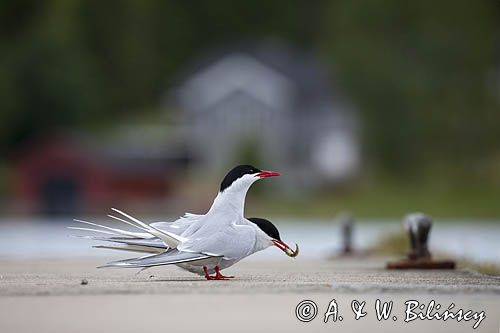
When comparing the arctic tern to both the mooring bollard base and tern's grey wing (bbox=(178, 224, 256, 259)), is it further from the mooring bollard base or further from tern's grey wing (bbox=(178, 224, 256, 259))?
the mooring bollard base

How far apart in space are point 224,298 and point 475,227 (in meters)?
25.2

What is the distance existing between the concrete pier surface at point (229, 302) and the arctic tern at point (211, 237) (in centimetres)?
16

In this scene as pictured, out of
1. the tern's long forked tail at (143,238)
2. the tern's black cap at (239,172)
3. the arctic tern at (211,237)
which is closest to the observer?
the arctic tern at (211,237)

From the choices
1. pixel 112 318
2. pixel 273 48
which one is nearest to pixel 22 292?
pixel 112 318

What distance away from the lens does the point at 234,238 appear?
277 inches

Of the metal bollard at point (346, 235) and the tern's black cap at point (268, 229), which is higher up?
the metal bollard at point (346, 235)

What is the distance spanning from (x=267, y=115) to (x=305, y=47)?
15.6m

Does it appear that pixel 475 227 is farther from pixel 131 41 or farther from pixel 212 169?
pixel 131 41

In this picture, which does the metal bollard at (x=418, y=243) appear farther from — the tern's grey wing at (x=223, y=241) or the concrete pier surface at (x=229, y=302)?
the tern's grey wing at (x=223, y=241)

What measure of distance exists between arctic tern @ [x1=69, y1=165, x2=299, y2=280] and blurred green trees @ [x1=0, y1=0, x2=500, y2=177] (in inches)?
1190

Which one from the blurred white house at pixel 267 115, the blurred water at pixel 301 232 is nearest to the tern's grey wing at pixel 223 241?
the blurred water at pixel 301 232

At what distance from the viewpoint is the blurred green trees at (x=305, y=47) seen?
3750 cm

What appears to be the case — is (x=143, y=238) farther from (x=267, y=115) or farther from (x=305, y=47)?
(x=305, y=47)

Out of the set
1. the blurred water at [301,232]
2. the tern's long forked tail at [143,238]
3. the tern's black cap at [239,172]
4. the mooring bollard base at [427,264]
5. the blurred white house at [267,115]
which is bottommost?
the mooring bollard base at [427,264]
